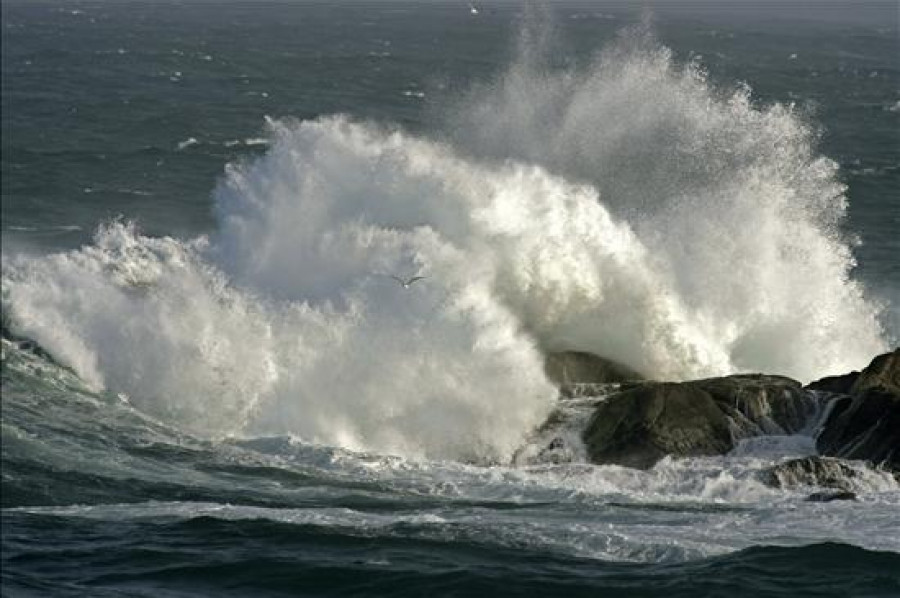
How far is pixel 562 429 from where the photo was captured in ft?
87.8

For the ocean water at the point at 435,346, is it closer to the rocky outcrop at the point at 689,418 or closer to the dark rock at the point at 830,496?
the dark rock at the point at 830,496

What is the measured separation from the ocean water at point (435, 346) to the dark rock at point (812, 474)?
25 centimetres

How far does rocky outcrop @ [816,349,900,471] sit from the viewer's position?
80.9 ft

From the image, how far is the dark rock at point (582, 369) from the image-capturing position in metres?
28.7

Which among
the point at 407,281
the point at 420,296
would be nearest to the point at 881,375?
the point at 420,296

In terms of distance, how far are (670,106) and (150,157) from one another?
24146mm

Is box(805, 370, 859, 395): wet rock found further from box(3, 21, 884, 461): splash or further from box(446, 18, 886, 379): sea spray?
box(446, 18, 886, 379): sea spray

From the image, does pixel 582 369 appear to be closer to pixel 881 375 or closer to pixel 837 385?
pixel 837 385

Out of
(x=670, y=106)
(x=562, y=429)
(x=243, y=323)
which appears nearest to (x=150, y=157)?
(x=670, y=106)

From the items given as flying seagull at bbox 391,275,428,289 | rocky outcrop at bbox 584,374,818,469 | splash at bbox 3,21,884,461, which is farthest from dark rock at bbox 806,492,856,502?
flying seagull at bbox 391,275,428,289

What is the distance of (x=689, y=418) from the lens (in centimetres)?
2584

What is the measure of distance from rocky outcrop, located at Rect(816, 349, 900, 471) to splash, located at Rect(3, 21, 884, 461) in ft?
16.1

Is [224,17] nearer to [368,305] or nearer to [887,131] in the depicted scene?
[887,131]

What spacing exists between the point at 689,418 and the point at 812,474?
93.5 inches
